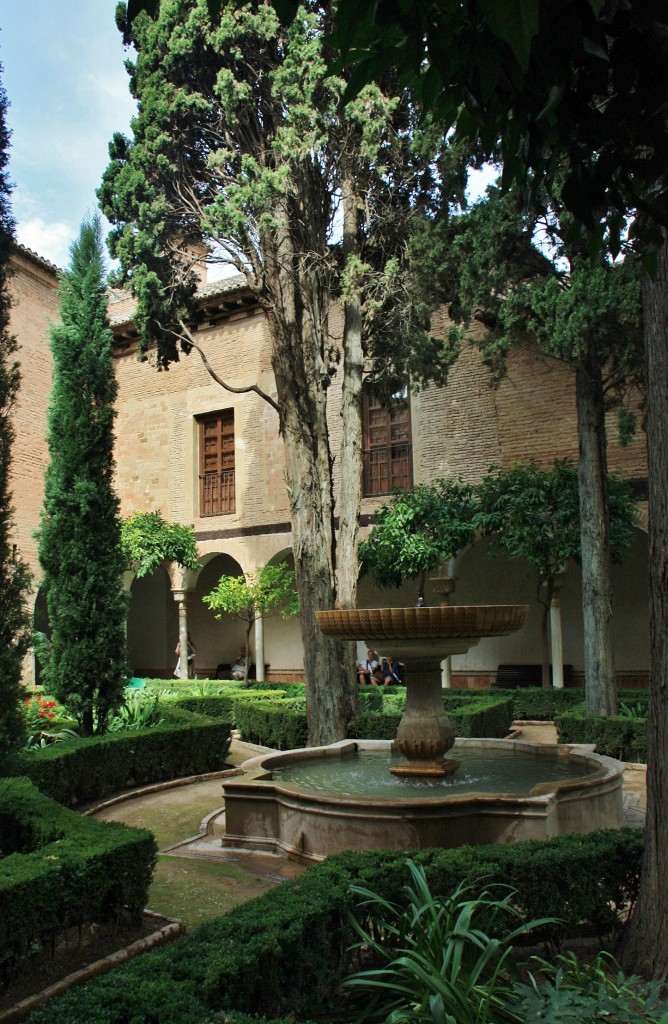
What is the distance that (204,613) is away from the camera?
73.9ft

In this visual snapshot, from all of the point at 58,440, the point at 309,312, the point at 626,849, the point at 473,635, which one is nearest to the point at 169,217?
the point at 309,312

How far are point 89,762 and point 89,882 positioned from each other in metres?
4.02

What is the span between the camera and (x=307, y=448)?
1083cm

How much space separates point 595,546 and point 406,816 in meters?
6.69

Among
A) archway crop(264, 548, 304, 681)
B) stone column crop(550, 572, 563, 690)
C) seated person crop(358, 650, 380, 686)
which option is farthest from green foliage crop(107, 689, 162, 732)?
archway crop(264, 548, 304, 681)

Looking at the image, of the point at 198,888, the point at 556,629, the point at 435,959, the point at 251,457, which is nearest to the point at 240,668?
the point at 251,457

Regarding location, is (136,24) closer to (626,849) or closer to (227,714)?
(227,714)

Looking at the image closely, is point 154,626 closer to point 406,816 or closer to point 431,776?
point 431,776

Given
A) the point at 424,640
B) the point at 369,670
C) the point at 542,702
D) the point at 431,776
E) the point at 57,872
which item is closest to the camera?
the point at 57,872

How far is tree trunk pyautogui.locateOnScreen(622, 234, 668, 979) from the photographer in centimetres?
338

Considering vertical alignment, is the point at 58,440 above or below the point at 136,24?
below

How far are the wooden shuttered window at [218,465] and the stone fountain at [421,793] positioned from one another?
13.4 metres

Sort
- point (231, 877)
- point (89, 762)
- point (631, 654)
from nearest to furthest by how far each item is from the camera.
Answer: point (231, 877), point (89, 762), point (631, 654)

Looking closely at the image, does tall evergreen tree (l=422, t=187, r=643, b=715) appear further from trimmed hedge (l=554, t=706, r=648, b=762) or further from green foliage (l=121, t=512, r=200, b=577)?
green foliage (l=121, t=512, r=200, b=577)
